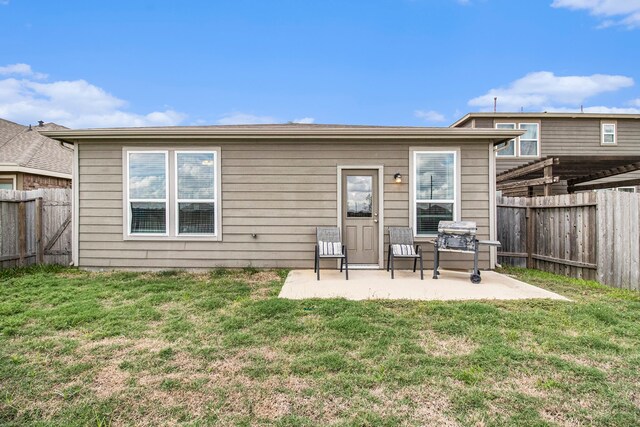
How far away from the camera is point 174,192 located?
5.96m

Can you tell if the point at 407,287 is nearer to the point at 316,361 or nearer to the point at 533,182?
the point at 316,361

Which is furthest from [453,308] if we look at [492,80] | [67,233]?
[492,80]

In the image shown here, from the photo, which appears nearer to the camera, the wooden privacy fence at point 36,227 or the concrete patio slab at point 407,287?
the concrete patio slab at point 407,287

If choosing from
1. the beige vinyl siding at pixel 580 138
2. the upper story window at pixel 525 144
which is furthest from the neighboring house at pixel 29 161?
the beige vinyl siding at pixel 580 138

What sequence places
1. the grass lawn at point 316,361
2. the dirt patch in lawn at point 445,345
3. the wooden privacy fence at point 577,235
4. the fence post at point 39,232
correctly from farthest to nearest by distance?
1. the fence post at point 39,232
2. the wooden privacy fence at point 577,235
3. the dirt patch in lawn at point 445,345
4. the grass lawn at point 316,361

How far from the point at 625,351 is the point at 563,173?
324 inches

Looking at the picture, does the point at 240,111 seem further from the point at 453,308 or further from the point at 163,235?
the point at 453,308

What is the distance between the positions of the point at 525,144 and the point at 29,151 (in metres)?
17.1

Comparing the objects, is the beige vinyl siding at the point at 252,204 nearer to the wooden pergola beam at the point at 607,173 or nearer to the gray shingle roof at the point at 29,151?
the wooden pergola beam at the point at 607,173

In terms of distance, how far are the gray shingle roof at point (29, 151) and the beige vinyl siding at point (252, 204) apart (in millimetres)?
5823

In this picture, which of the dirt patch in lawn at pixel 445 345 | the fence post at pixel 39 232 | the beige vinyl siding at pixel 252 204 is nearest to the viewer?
the dirt patch in lawn at pixel 445 345

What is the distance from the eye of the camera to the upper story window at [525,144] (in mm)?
11344

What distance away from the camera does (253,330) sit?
10.0ft

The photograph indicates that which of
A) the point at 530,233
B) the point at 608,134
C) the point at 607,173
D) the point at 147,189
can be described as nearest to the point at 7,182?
the point at 147,189
